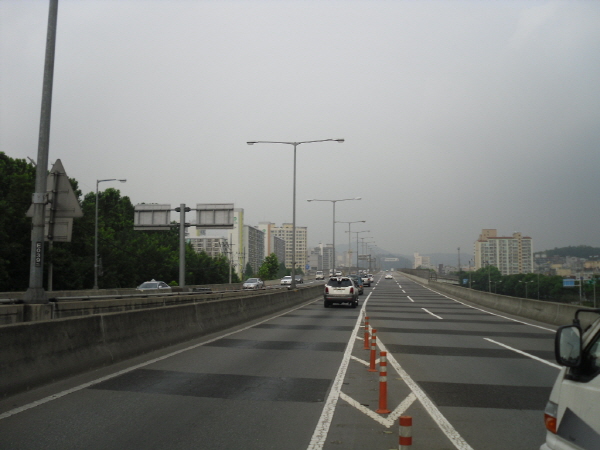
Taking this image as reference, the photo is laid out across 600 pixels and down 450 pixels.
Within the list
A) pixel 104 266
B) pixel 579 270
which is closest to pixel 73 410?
pixel 579 270

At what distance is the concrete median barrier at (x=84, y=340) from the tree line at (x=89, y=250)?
25.7m

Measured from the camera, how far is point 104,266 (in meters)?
66.2

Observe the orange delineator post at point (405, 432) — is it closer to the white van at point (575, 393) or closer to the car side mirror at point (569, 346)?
the white van at point (575, 393)

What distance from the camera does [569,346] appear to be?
3.36m

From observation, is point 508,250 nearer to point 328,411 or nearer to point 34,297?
point 34,297

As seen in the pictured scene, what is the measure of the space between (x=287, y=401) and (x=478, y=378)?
3959mm

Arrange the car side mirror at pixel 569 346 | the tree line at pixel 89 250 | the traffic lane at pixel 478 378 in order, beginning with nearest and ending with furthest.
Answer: the car side mirror at pixel 569 346
the traffic lane at pixel 478 378
the tree line at pixel 89 250

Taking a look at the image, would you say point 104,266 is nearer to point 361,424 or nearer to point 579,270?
point 579,270

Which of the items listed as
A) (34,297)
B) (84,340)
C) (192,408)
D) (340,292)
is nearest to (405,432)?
(192,408)

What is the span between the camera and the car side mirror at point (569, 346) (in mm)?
3312

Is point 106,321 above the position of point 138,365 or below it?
above

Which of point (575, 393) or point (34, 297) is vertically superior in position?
point (34, 297)

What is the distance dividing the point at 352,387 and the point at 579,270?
2691cm

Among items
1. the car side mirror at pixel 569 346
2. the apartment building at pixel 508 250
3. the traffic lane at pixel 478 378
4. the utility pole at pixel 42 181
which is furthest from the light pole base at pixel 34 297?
the apartment building at pixel 508 250
